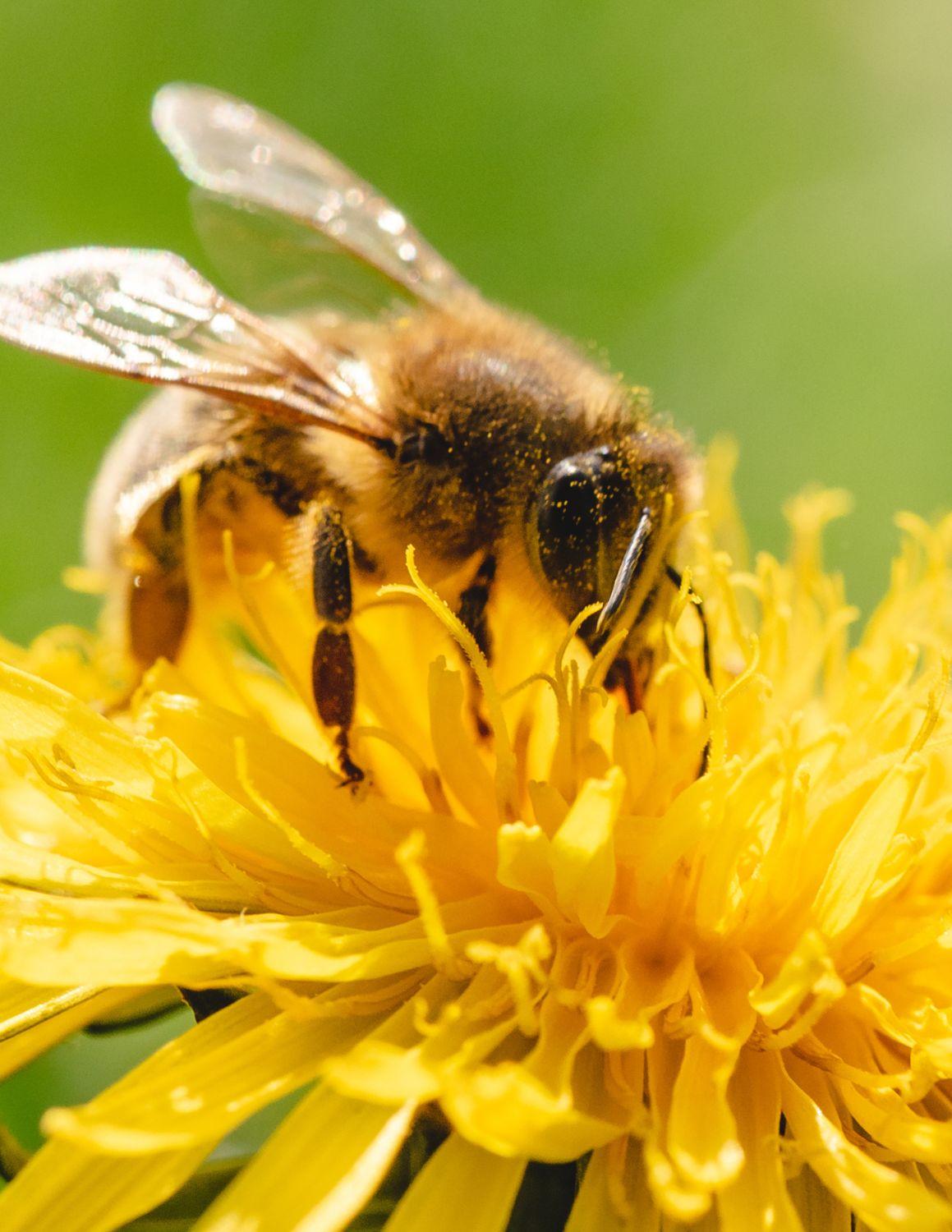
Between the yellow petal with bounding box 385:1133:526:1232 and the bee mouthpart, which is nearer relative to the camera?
the yellow petal with bounding box 385:1133:526:1232

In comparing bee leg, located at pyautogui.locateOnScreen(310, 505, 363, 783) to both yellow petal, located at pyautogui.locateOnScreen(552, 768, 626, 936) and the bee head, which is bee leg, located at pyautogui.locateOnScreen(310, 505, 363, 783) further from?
yellow petal, located at pyautogui.locateOnScreen(552, 768, 626, 936)

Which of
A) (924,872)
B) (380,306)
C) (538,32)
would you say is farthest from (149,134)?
(924,872)

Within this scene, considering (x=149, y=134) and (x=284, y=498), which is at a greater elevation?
(x=149, y=134)

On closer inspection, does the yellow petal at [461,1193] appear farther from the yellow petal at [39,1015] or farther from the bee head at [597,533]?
the bee head at [597,533]

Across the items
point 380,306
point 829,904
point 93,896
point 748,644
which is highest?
point 380,306

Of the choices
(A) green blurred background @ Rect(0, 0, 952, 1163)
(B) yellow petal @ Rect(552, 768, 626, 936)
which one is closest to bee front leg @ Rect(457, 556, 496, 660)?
(B) yellow petal @ Rect(552, 768, 626, 936)

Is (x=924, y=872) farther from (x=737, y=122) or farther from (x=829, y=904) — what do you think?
(x=737, y=122)
